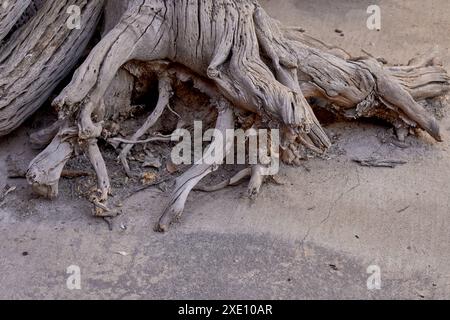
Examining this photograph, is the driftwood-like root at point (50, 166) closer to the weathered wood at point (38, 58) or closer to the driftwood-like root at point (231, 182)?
the weathered wood at point (38, 58)

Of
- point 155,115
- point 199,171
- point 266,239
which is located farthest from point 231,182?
point 155,115

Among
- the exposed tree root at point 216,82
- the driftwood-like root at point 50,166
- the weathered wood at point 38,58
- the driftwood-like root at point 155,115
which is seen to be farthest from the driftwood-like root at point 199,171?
the weathered wood at point 38,58

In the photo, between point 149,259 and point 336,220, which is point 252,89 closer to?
point 336,220

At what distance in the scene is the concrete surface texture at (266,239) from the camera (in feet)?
11.9

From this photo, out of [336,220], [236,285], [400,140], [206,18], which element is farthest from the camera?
[400,140]

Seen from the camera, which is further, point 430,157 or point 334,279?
point 430,157

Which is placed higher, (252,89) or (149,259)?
(252,89)

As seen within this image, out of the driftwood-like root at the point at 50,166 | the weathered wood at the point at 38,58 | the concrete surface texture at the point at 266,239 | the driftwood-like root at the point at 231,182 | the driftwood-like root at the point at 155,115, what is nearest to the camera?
the concrete surface texture at the point at 266,239

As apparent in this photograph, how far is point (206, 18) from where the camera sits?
4441mm

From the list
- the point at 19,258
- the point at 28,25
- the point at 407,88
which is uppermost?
the point at 28,25

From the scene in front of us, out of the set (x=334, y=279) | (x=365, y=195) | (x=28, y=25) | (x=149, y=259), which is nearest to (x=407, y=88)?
(x=365, y=195)

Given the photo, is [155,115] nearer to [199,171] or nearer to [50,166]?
[199,171]

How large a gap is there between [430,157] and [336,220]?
3.03ft

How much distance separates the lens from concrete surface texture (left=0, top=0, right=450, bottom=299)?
364cm
